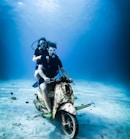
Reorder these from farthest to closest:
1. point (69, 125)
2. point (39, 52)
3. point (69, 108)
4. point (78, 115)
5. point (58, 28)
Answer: point (58, 28), point (78, 115), point (39, 52), point (69, 125), point (69, 108)

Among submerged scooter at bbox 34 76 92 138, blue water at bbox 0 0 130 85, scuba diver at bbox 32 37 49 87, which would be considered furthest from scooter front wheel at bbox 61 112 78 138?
blue water at bbox 0 0 130 85

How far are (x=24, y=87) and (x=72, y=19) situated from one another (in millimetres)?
1554

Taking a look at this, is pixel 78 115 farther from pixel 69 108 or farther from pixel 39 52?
pixel 39 52

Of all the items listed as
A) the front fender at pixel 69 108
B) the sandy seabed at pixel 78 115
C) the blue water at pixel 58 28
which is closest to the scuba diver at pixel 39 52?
the blue water at pixel 58 28

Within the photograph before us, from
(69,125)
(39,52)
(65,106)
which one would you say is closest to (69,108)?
(65,106)

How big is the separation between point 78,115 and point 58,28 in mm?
1565

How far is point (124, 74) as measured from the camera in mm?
4996

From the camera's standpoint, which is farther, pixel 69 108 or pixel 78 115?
pixel 78 115

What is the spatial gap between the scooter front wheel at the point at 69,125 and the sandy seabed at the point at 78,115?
0.34 ft

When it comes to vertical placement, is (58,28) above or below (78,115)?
above

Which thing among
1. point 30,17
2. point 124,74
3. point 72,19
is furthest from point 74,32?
point 124,74

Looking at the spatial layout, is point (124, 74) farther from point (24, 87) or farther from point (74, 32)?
point (24, 87)

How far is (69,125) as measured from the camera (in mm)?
2918

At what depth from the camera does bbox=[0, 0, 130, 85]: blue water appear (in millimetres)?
3672
